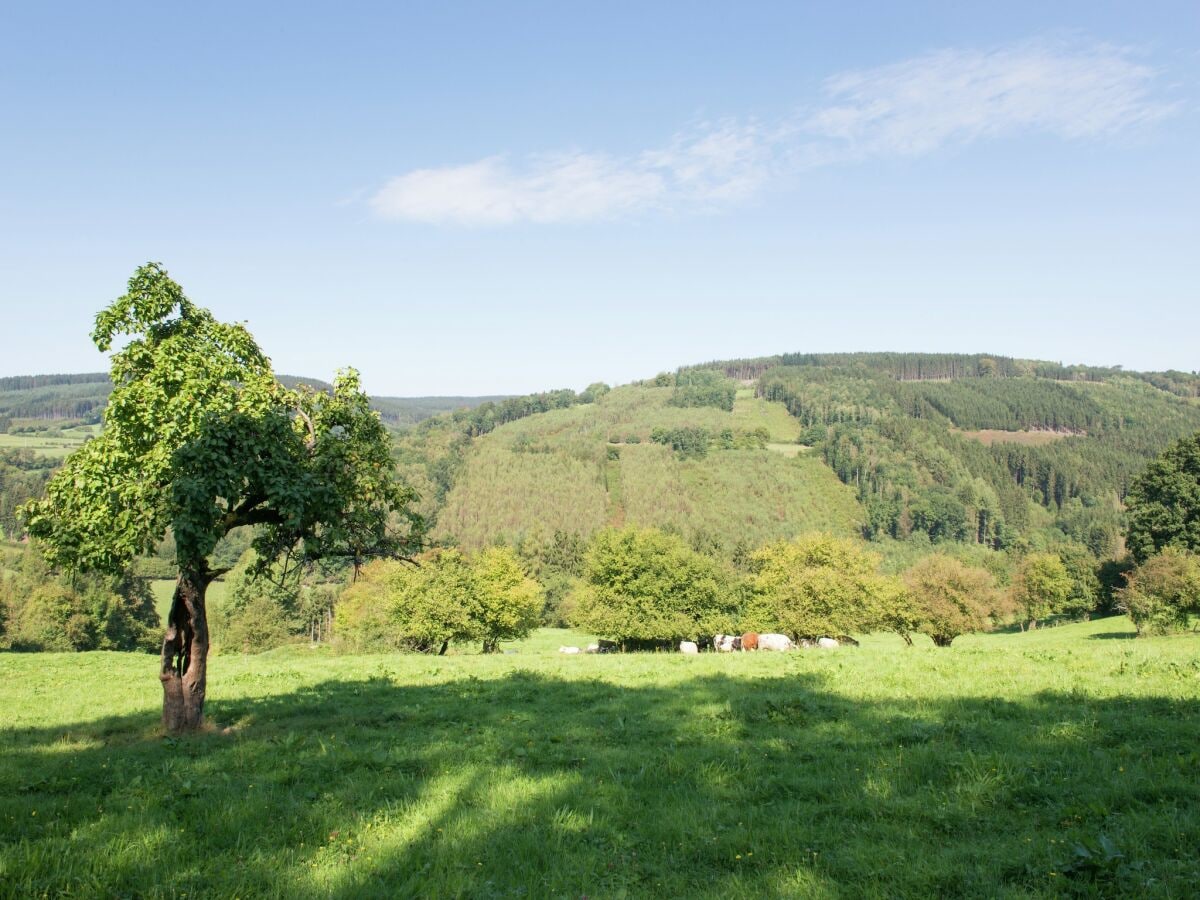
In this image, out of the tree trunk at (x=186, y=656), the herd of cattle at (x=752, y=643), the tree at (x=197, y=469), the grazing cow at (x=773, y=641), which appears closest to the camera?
the tree at (x=197, y=469)

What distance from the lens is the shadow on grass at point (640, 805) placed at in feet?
23.7

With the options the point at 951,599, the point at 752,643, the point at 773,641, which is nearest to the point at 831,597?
the point at 773,641

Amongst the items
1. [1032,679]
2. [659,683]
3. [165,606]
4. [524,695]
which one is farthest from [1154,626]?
[165,606]

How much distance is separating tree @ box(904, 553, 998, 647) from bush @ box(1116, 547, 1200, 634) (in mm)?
13441

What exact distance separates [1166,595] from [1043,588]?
4035 cm

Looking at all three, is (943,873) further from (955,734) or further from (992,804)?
(955,734)

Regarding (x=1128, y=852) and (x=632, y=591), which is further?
(x=632, y=591)

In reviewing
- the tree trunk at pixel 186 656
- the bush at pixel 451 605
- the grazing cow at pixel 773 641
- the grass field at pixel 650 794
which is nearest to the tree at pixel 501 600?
the bush at pixel 451 605

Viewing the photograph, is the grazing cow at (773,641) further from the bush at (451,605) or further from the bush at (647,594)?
the bush at (451,605)

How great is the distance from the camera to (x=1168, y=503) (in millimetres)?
80250

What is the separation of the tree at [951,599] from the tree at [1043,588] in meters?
48.5

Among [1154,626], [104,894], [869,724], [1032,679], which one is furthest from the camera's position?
[1154,626]

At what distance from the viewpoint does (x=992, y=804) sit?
29.3 ft

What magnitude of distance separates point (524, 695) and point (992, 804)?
12.4 m
